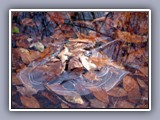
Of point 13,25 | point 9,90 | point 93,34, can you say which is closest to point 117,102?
point 93,34

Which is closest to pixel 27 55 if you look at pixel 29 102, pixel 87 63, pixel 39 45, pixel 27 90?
pixel 39 45

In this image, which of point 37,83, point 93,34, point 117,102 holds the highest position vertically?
point 93,34

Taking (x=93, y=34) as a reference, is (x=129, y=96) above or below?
below

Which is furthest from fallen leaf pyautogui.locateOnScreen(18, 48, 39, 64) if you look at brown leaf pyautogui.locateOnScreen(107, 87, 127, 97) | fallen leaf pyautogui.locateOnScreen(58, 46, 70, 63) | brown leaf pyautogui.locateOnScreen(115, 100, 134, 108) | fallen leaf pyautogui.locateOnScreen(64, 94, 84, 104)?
brown leaf pyautogui.locateOnScreen(115, 100, 134, 108)

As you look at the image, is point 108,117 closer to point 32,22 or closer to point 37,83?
point 37,83

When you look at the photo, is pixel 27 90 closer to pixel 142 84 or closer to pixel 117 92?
pixel 117 92
